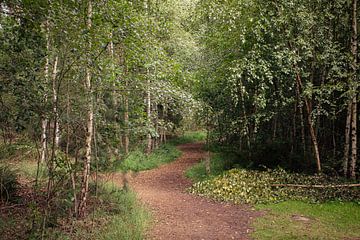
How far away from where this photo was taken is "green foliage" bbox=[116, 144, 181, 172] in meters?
13.4

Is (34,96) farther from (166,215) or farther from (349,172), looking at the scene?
(349,172)

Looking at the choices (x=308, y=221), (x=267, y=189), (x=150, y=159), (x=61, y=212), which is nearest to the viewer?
(x=61, y=212)

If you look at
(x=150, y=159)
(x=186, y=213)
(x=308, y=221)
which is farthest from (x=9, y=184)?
(x=150, y=159)

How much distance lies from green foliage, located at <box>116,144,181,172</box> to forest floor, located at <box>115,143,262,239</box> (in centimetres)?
153

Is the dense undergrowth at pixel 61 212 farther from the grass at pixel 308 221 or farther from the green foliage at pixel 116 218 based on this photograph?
the grass at pixel 308 221

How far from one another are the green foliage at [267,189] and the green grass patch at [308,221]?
330 mm

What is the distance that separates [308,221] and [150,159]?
31.2 feet

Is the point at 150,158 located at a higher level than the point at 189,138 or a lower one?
lower

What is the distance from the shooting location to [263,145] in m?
11.0

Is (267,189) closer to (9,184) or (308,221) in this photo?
(308,221)

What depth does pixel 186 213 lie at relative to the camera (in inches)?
301

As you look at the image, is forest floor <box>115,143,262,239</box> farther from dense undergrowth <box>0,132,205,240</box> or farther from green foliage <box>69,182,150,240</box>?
dense undergrowth <box>0,132,205,240</box>

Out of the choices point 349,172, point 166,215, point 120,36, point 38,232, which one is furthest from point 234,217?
point 120,36

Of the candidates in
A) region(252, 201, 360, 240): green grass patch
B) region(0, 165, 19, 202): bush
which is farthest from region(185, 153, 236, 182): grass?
Answer: region(0, 165, 19, 202): bush
